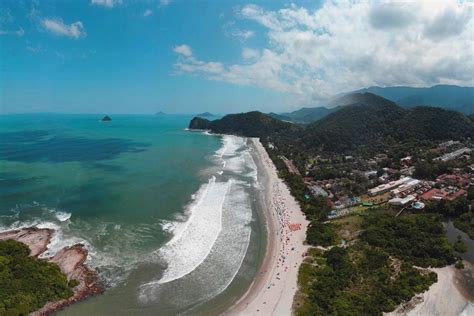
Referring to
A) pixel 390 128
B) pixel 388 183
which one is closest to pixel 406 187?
pixel 388 183

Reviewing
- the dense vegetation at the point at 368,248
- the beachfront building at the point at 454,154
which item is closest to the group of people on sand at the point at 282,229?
the dense vegetation at the point at 368,248

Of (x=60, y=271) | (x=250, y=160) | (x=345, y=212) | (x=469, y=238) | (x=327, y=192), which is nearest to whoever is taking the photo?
(x=60, y=271)

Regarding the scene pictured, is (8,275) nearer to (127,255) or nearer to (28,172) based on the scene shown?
(127,255)

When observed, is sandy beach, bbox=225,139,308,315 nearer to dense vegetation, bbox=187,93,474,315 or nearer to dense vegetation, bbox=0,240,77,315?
dense vegetation, bbox=187,93,474,315

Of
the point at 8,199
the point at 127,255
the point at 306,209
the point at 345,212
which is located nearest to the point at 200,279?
the point at 127,255

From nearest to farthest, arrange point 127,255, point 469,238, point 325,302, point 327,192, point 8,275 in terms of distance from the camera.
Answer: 1. point 325,302
2. point 8,275
3. point 127,255
4. point 469,238
5. point 327,192

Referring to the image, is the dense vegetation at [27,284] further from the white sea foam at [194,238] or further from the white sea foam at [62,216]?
the white sea foam at [62,216]

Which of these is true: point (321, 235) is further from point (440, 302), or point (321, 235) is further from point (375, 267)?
point (440, 302)

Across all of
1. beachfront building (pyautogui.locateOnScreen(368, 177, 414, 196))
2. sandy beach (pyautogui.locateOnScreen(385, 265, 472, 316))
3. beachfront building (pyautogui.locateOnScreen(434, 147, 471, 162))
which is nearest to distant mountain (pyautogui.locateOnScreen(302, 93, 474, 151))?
beachfront building (pyautogui.locateOnScreen(434, 147, 471, 162))
